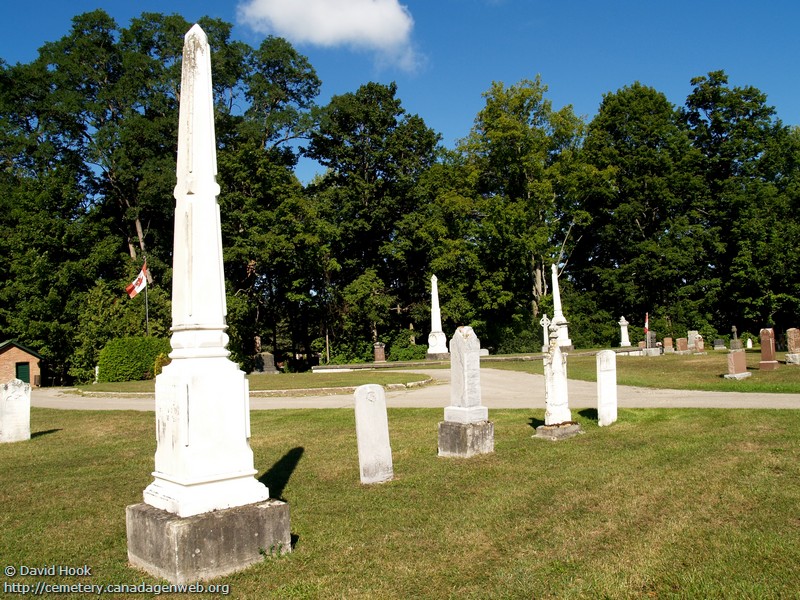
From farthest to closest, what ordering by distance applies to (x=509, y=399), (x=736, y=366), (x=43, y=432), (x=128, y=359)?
(x=128, y=359) → (x=736, y=366) → (x=509, y=399) → (x=43, y=432)

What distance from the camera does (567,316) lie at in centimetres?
4316

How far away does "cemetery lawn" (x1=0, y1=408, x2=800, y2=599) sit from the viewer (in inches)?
171

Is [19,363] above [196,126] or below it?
below

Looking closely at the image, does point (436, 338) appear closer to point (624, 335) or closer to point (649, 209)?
point (624, 335)

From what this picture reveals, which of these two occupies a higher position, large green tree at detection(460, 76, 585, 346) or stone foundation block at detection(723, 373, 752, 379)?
large green tree at detection(460, 76, 585, 346)

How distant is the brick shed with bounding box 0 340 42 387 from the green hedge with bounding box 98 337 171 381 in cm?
699

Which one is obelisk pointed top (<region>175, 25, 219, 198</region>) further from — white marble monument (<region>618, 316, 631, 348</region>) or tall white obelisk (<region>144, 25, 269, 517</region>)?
white marble monument (<region>618, 316, 631, 348</region>)

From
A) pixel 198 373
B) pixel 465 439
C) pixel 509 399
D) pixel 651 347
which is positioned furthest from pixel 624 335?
pixel 198 373

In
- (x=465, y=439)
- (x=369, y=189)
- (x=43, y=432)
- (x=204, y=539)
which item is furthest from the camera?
(x=369, y=189)

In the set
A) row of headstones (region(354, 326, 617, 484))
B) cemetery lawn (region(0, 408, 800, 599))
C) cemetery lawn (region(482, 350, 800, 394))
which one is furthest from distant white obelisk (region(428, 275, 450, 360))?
cemetery lawn (region(0, 408, 800, 599))

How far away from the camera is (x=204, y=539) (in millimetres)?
4520

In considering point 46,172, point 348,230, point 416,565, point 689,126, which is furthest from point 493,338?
point 416,565

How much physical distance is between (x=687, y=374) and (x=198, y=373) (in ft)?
65.5

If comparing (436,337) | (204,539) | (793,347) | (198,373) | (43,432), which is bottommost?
(43,432)
